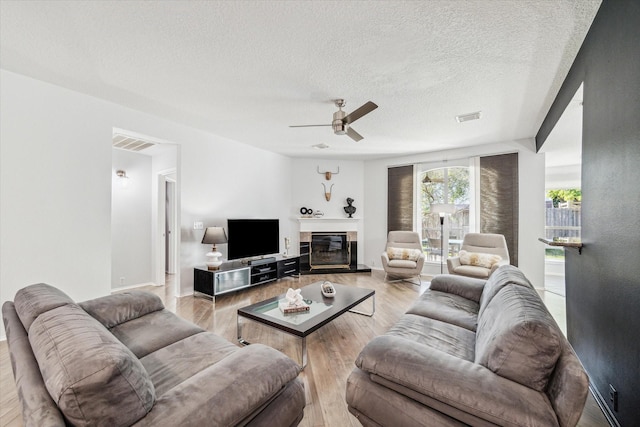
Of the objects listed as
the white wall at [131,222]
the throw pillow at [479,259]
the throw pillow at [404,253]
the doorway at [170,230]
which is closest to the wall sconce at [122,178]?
the white wall at [131,222]

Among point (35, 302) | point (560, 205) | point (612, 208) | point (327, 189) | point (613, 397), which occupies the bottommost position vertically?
point (613, 397)

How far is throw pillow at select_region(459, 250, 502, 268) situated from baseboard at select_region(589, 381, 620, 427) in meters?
2.49

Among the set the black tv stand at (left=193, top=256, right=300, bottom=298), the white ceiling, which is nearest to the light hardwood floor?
the black tv stand at (left=193, top=256, right=300, bottom=298)

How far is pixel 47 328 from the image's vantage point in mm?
Result: 1089

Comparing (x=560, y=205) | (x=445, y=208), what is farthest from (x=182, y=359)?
(x=560, y=205)

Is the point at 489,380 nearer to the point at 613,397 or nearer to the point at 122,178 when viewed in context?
the point at 613,397

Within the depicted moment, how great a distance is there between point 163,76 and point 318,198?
4.20m

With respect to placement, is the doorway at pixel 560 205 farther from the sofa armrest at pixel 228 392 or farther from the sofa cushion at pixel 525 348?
the sofa armrest at pixel 228 392

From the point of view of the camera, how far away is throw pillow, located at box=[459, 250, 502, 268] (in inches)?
168

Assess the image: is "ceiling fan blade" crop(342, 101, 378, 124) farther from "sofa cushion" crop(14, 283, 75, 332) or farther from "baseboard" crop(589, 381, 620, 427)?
"baseboard" crop(589, 381, 620, 427)

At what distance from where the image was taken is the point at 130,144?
4539 mm

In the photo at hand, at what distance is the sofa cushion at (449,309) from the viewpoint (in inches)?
85.9

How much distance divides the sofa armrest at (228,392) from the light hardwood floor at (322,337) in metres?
0.67

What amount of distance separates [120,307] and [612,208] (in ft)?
10.8
